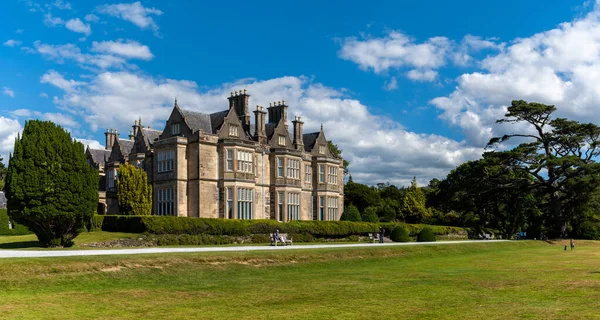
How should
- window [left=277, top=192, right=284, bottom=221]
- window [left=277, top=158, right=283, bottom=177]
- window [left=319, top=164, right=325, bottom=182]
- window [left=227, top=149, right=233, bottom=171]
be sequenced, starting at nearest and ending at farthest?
window [left=227, top=149, right=233, bottom=171] < window [left=277, top=192, right=284, bottom=221] < window [left=277, top=158, right=283, bottom=177] < window [left=319, top=164, right=325, bottom=182]

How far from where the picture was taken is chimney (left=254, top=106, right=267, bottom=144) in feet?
174

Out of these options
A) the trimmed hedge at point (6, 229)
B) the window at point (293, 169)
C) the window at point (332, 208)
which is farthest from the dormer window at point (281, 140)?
the trimmed hedge at point (6, 229)

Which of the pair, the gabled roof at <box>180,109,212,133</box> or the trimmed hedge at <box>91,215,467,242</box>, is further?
the gabled roof at <box>180,109,212,133</box>

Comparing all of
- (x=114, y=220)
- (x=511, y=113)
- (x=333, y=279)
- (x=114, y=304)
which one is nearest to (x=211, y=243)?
(x=114, y=220)

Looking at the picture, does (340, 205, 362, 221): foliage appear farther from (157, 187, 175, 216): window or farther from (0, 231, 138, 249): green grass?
(0, 231, 138, 249): green grass

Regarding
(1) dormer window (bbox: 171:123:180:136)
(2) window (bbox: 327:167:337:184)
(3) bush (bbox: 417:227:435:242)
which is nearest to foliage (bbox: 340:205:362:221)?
(2) window (bbox: 327:167:337:184)

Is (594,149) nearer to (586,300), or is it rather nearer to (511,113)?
(511,113)

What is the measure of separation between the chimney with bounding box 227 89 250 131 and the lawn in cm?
2693

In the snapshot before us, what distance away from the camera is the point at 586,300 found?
1484cm

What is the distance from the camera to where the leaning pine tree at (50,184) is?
2909cm

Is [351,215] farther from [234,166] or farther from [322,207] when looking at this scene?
[234,166]

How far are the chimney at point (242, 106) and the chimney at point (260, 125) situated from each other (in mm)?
812

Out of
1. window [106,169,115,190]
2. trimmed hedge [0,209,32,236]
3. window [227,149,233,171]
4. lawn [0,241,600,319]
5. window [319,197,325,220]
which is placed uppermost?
window [227,149,233,171]

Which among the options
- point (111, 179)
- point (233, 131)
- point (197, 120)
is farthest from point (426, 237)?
point (111, 179)
